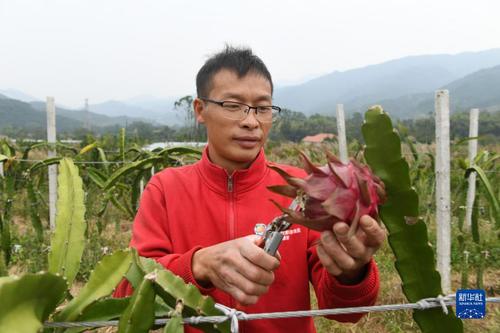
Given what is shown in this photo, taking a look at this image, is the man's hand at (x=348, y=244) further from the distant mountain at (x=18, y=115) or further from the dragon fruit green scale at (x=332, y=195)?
the distant mountain at (x=18, y=115)

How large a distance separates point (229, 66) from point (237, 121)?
0.47ft

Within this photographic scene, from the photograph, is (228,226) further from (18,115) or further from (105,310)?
(18,115)

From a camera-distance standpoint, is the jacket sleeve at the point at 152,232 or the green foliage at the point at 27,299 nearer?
the green foliage at the point at 27,299

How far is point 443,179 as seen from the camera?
2.31 metres

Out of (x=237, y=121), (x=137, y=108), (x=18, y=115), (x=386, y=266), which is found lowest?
(x=386, y=266)

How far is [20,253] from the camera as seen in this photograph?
3170 mm

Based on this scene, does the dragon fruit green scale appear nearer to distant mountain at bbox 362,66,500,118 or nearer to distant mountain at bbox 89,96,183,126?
distant mountain at bbox 362,66,500,118

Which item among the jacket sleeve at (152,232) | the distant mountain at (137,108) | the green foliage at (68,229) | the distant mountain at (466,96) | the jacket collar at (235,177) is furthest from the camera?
the distant mountain at (137,108)

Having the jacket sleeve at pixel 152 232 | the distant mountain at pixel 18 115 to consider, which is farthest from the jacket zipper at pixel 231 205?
the distant mountain at pixel 18 115

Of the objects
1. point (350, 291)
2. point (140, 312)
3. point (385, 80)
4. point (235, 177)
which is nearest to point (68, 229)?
point (140, 312)

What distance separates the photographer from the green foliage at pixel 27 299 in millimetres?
503

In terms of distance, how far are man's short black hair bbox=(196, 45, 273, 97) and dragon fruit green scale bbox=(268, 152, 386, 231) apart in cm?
52

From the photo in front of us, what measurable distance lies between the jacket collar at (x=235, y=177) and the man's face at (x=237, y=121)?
3 cm

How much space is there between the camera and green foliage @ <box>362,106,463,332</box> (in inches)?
24.8
